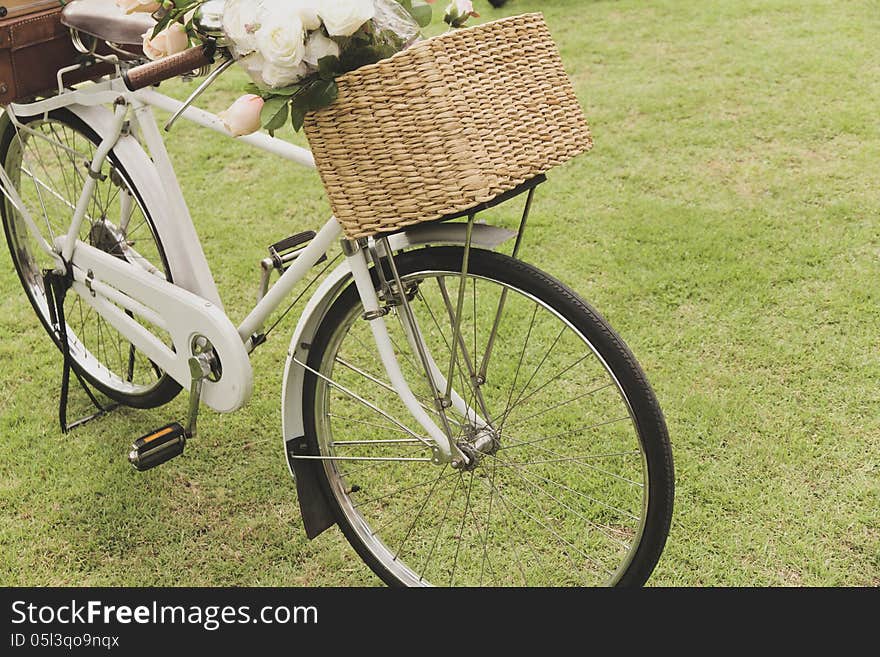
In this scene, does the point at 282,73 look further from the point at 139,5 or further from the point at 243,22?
the point at 139,5

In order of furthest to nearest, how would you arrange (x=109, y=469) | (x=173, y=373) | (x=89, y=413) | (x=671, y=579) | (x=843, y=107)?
(x=843, y=107)
(x=89, y=413)
(x=109, y=469)
(x=173, y=373)
(x=671, y=579)

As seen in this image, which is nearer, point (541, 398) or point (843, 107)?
point (541, 398)

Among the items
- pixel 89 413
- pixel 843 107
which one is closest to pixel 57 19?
pixel 89 413

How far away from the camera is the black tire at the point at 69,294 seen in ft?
7.89

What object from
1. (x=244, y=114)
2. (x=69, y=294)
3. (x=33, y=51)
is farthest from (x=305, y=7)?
(x=69, y=294)

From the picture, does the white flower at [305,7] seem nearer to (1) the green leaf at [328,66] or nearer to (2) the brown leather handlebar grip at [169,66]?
(1) the green leaf at [328,66]

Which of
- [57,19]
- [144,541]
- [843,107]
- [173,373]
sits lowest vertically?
[843,107]

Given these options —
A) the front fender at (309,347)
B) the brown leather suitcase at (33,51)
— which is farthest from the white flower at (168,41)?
the brown leather suitcase at (33,51)

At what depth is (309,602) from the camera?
2.32 m

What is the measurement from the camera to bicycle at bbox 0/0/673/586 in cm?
192

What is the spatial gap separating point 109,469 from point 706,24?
14.3 ft

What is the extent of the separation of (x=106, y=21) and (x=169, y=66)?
0.48 meters

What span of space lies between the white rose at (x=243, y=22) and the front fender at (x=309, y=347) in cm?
50

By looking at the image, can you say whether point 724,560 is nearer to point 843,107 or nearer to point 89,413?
point 89,413
